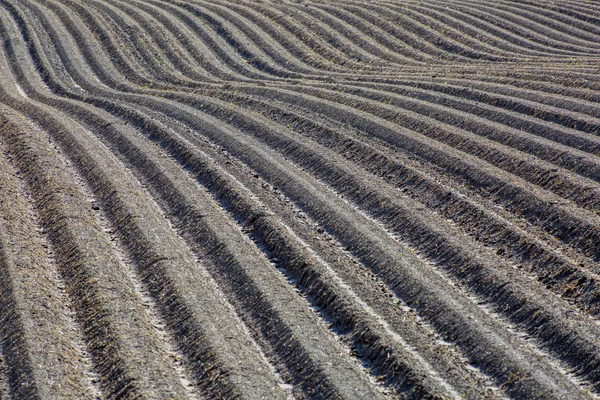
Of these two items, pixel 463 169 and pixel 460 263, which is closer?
pixel 460 263

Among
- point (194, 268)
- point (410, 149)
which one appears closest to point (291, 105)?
point (410, 149)

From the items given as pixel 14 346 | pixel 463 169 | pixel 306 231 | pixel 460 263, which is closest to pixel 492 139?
pixel 463 169

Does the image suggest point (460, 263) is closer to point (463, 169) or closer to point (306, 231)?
point (306, 231)

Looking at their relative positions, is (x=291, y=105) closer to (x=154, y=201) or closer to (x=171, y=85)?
(x=171, y=85)

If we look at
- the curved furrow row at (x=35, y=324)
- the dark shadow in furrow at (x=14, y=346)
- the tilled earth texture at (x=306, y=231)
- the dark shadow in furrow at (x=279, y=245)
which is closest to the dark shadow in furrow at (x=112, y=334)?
the tilled earth texture at (x=306, y=231)

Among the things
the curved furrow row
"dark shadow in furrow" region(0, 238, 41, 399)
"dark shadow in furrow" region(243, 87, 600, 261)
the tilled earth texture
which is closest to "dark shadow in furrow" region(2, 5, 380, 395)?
the tilled earth texture

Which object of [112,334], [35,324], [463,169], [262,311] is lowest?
[463,169]

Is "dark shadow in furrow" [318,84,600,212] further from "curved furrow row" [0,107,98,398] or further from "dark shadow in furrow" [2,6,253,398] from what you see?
"curved furrow row" [0,107,98,398]
